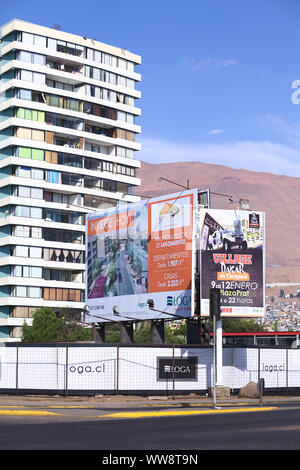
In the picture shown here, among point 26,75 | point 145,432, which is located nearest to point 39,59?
point 26,75

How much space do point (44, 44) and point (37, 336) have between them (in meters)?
37.7

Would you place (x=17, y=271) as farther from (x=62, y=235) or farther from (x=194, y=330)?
(x=194, y=330)

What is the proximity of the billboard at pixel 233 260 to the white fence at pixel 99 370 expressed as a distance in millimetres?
7543

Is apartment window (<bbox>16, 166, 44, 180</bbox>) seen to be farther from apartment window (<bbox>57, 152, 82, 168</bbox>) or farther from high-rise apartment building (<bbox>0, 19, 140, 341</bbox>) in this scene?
apartment window (<bbox>57, 152, 82, 168</bbox>)

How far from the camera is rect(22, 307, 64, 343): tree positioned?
96.2 metres

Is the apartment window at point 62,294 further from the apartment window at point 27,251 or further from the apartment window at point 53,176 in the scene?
the apartment window at point 53,176

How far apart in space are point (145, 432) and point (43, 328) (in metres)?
77.5

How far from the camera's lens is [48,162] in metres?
108

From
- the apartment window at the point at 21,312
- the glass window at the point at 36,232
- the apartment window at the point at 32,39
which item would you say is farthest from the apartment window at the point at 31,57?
the apartment window at the point at 21,312

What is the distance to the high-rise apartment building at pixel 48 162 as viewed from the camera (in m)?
104

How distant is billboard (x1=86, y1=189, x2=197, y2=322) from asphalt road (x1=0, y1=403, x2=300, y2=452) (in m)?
21.8

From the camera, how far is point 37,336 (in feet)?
316

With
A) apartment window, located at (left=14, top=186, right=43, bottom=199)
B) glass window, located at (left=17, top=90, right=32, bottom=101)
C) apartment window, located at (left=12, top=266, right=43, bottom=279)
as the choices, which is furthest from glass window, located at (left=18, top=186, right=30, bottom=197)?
glass window, located at (left=17, top=90, right=32, bottom=101)
